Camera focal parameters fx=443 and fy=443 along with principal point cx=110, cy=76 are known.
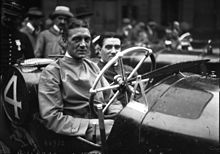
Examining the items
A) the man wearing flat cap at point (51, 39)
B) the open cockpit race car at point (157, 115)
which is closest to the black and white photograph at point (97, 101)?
the open cockpit race car at point (157, 115)

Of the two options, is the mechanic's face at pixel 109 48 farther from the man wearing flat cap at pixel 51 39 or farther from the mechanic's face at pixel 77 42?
the man wearing flat cap at pixel 51 39

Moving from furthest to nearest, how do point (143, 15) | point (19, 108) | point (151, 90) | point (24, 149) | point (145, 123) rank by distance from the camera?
point (143, 15) < point (24, 149) < point (19, 108) < point (151, 90) < point (145, 123)

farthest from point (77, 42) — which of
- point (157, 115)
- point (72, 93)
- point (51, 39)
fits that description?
point (51, 39)

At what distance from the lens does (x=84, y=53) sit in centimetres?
401

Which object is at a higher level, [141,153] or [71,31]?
[71,31]

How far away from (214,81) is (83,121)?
1.21 metres

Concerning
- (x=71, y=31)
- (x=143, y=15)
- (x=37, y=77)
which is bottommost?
(x=143, y=15)

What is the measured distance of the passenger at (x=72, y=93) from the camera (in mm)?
3566

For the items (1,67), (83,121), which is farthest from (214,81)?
(1,67)


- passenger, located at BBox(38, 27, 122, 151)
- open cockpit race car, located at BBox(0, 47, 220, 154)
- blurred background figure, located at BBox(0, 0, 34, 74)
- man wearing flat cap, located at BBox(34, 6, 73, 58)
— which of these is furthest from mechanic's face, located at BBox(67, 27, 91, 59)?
man wearing flat cap, located at BBox(34, 6, 73, 58)

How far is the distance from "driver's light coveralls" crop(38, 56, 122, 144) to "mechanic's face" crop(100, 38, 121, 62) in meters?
1.05

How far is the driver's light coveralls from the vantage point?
3562 mm

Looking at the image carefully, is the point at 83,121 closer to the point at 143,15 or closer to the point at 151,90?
the point at 151,90

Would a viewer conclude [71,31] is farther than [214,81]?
Yes
